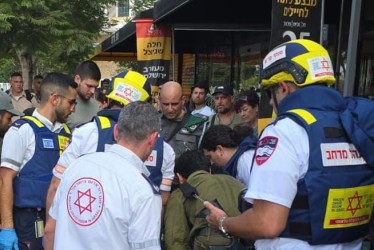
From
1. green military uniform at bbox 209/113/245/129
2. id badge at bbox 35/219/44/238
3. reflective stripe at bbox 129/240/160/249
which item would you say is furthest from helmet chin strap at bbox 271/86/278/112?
green military uniform at bbox 209/113/245/129

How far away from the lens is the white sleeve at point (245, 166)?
2930mm

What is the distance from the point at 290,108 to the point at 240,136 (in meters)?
1.50

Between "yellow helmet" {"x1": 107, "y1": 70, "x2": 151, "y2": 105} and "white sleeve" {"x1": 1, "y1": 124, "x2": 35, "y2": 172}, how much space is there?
675mm

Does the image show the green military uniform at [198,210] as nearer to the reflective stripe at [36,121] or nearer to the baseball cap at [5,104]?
the reflective stripe at [36,121]

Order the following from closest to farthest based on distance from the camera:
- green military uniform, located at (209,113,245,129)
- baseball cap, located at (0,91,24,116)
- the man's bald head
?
baseball cap, located at (0,91,24,116)
the man's bald head
green military uniform, located at (209,113,245,129)

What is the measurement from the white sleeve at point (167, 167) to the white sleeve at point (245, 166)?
0.72 meters

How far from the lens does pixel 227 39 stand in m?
10.6

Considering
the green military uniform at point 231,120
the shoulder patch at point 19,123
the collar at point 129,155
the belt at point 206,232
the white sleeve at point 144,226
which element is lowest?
the belt at point 206,232

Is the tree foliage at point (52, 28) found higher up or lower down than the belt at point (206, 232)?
higher up

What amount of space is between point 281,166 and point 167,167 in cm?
180

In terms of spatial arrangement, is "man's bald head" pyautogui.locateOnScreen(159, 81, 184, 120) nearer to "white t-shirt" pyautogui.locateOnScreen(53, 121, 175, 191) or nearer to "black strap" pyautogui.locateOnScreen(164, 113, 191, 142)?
"black strap" pyautogui.locateOnScreen(164, 113, 191, 142)

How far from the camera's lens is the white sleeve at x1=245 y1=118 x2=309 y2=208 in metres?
1.95

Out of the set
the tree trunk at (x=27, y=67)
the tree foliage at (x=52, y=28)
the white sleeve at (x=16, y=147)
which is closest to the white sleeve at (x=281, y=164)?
the white sleeve at (x=16, y=147)

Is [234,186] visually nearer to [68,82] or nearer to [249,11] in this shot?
[68,82]
